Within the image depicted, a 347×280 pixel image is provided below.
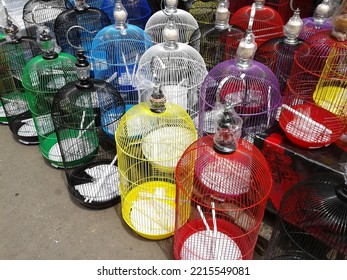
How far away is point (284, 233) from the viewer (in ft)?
4.70

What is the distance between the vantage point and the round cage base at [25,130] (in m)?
2.32

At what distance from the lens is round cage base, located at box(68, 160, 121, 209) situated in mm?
1845

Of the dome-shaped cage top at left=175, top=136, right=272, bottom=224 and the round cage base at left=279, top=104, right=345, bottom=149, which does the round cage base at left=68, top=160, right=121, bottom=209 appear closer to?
the dome-shaped cage top at left=175, top=136, right=272, bottom=224

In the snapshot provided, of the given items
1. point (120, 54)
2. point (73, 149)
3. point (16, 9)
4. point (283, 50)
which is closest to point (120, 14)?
point (120, 54)

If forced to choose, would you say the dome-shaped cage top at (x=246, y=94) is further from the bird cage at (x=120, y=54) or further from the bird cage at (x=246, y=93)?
the bird cage at (x=120, y=54)

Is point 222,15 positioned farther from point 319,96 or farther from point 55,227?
point 55,227

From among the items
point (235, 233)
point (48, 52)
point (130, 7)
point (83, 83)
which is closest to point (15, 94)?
point (48, 52)

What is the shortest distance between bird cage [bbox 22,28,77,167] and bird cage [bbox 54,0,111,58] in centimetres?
42

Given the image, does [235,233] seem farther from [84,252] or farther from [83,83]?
[83,83]

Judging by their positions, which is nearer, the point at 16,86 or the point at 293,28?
the point at 293,28

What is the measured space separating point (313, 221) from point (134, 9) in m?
2.44

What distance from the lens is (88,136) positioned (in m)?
2.15

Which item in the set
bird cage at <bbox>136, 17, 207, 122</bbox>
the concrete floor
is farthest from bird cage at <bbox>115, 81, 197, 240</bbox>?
bird cage at <bbox>136, 17, 207, 122</bbox>

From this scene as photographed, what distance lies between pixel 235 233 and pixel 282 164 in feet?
1.28
